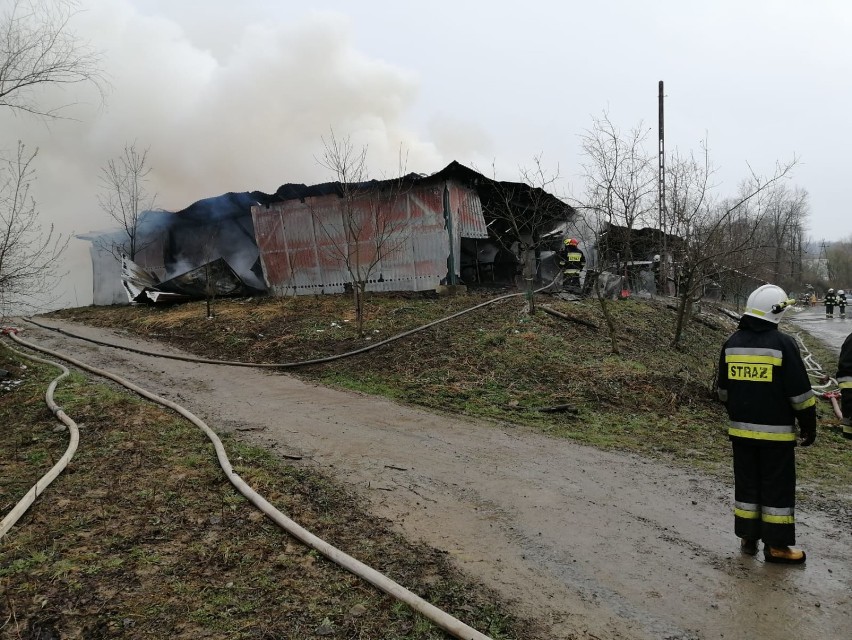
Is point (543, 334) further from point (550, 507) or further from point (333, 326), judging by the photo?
point (550, 507)

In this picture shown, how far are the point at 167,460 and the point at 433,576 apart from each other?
2.98m

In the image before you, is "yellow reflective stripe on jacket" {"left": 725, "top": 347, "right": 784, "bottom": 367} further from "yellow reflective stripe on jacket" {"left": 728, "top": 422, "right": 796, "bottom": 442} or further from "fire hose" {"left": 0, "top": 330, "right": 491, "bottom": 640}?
"fire hose" {"left": 0, "top": 330, "right": 491, "bottom": 640}

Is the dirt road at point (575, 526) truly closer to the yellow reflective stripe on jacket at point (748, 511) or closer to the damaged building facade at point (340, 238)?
the yellow reflective stripe on jacket at point (748, 511)

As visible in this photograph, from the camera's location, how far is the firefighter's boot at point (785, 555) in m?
3.18

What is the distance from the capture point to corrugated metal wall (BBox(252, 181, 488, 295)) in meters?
15.1

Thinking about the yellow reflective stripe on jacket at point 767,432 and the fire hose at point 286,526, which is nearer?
the fire hose at point 286,526

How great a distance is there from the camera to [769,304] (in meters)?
3.46

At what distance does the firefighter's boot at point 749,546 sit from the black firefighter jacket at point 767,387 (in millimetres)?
653

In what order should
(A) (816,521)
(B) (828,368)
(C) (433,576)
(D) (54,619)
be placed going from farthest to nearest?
(B) (828,368), (A) (816,521), (C) (433,576), (D) (54,619)

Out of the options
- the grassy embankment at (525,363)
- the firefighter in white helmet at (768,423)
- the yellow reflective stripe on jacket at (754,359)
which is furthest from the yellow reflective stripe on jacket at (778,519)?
the grassy embankment at (525,363)

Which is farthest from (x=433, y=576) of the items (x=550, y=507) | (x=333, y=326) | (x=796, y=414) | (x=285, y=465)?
(x=333, y=326)

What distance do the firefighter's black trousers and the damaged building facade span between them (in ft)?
34.0

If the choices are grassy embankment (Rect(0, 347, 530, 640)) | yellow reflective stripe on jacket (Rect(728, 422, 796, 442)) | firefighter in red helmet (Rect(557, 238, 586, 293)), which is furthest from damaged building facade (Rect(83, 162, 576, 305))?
yellow reflective stripe on jacket (Rect(728, 422, 796, 442))

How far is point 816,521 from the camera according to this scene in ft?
12.6
